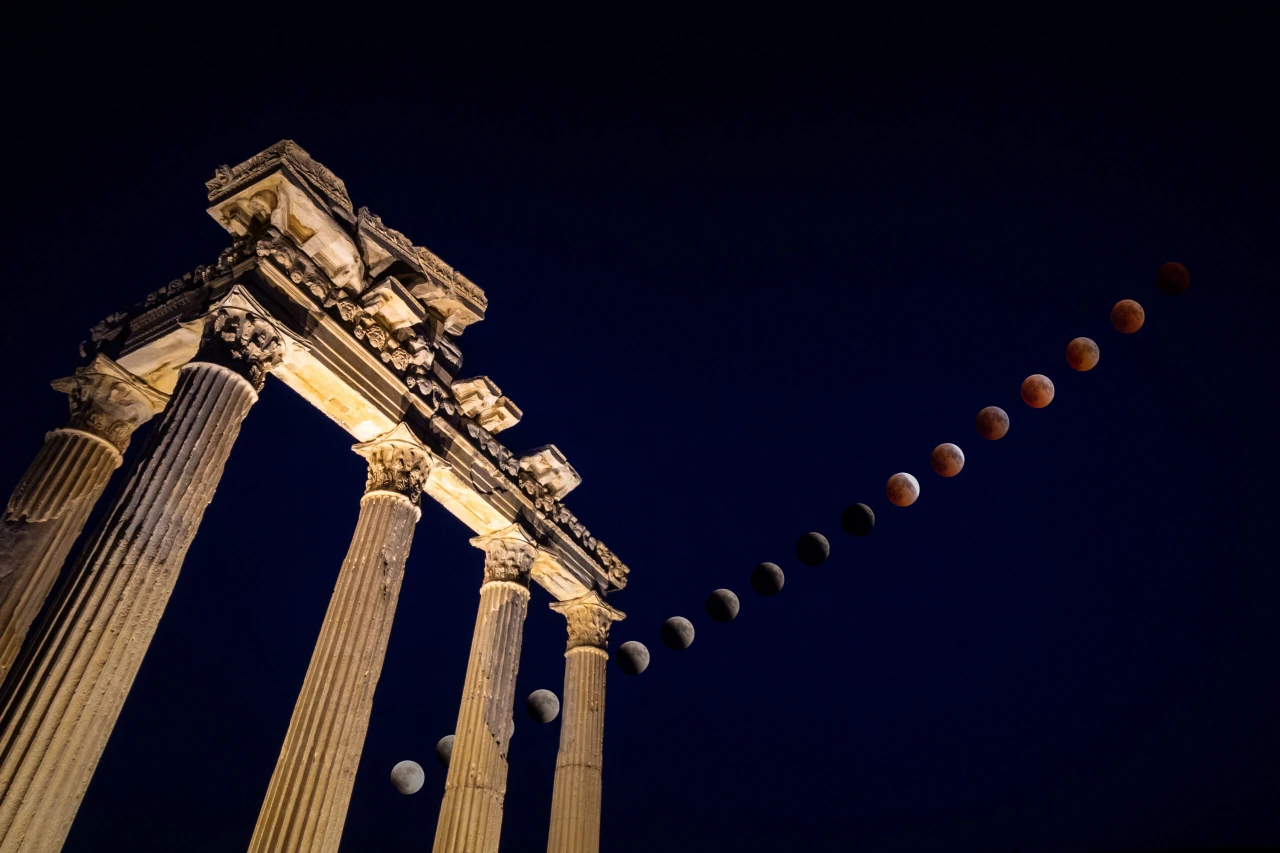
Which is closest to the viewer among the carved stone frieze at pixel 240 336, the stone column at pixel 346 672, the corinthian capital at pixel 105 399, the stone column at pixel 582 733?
the stone column at pixel 346 672

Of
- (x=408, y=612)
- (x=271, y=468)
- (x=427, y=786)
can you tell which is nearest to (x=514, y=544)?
(x=271, y=468)

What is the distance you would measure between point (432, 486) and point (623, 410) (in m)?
21.4

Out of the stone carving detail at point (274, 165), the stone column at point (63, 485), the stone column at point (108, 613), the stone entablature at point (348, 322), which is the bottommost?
the stone column at point (108, 613)

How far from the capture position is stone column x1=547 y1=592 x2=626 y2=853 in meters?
18.6

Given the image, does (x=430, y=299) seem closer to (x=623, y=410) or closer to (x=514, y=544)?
(x=514, y=544)

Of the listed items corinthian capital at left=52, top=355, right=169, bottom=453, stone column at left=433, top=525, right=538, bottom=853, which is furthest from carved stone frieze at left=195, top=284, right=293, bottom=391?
stone column at left=433, top=525, right=538, bottom=853

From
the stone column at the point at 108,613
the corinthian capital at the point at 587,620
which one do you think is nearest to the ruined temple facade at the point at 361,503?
the stone column at the point at 108,613

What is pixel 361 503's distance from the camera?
16359mm

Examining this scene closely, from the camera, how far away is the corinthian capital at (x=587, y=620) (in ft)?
70.9

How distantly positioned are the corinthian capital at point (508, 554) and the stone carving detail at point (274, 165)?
8619mm

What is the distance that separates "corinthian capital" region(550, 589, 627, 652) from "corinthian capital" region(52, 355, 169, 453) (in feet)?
37.9

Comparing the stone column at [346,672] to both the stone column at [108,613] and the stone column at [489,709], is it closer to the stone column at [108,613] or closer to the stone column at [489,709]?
the stone column at [108,613]

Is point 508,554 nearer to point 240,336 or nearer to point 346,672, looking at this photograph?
point 346,672

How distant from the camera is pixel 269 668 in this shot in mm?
34781
